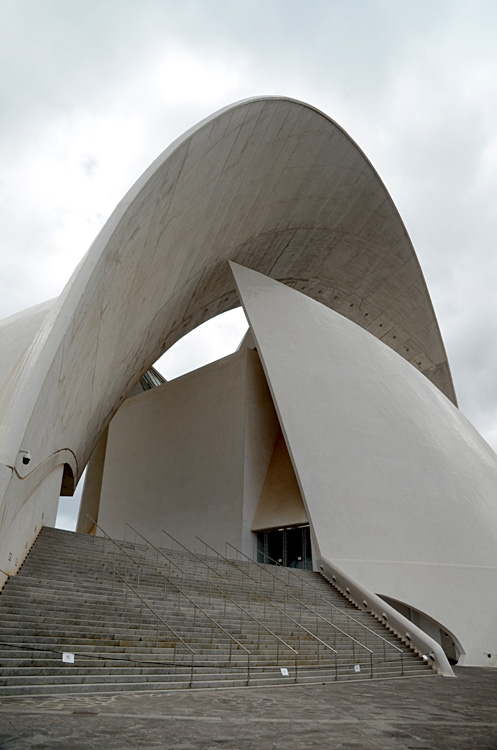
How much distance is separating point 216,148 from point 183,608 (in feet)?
Answer: 28.3

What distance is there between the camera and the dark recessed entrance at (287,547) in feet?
46.6

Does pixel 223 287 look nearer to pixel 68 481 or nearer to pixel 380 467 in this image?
pixel 380 467

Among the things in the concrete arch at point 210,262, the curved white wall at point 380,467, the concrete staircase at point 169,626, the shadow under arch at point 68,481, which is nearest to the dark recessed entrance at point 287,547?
the curved white wall at point 380,467

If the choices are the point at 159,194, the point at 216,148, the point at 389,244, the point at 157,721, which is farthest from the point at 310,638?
the point at 389,244

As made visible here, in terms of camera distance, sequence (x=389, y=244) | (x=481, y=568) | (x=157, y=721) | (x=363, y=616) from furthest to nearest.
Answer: (x=389, y=244), (x=481, y=568), (x=363, y=616), (x=157, y=721)

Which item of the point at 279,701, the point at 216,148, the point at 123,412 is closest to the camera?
the point at 279,701

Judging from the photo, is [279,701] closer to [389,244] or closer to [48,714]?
[48,714]

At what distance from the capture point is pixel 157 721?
12.1ft

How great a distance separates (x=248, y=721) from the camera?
386cm

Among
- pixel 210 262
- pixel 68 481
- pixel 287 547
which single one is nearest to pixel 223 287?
pixel 210 262

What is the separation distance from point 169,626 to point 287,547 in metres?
7.90

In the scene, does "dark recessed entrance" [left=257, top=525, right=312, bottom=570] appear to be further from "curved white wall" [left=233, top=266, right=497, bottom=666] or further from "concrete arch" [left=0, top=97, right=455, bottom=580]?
"concrete arch" [left=0, top=97, right=455, bottom=580]

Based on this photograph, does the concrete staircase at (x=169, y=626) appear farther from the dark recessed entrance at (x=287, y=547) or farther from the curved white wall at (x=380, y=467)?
the dark recessed entrance at (x=287, y=547)

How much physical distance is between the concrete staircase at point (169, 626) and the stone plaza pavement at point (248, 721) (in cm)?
63
